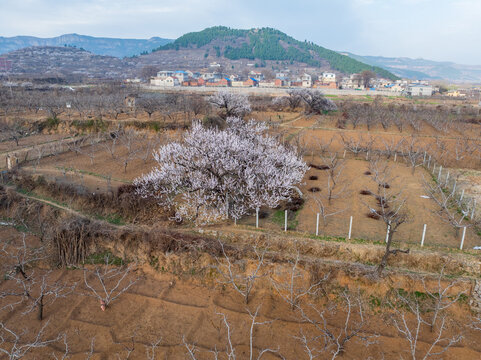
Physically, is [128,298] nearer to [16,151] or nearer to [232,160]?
[232,160]

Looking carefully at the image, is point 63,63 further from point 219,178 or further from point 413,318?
point 413,318

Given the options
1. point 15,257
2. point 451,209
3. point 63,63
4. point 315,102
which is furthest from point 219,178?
point 63,63

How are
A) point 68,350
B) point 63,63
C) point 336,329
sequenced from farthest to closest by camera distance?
1. point 63,63
2. point 336,329
3. point 68,350

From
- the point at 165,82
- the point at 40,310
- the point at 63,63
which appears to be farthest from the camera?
the point at 63,63

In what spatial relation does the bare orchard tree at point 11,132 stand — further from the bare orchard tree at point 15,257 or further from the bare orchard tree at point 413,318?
the bare orchard tree at point 413,318

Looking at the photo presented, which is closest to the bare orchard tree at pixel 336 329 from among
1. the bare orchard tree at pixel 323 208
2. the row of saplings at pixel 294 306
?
the row of saplings at pixel 294 306

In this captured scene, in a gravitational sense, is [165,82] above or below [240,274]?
above

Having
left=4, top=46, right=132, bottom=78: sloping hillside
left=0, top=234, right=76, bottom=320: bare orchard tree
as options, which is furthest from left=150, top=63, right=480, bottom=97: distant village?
left=0, top=234, right=76, bottom=320: bare orchard tree
